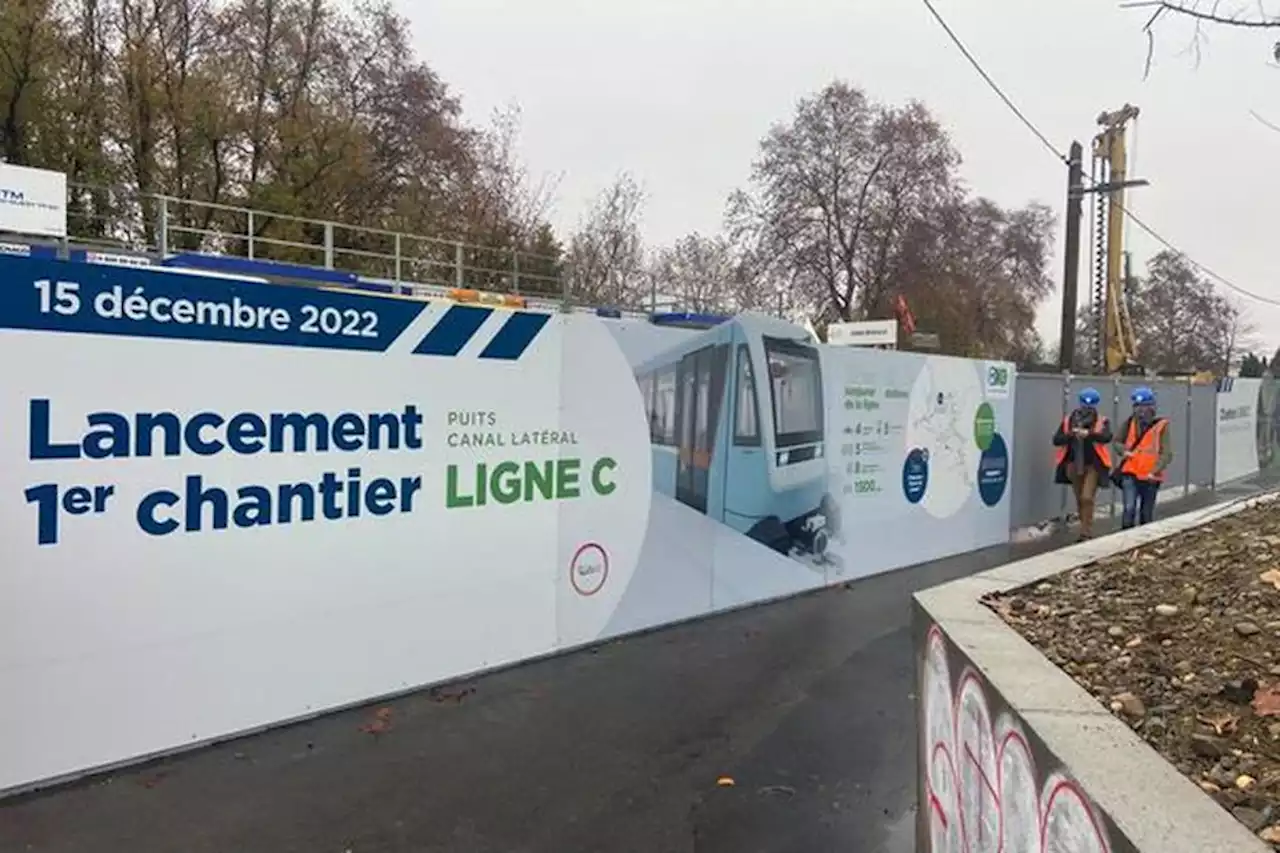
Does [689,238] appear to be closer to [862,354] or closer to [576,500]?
[862,354]

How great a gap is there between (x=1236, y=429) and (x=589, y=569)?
58.2 feet

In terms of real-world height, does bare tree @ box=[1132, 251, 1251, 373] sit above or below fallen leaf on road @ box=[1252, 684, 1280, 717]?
above

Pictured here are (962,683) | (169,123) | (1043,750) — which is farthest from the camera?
(169,123)

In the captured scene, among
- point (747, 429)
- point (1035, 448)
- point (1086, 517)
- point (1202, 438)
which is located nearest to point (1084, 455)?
point (1086, 517)

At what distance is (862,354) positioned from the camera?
9.55m

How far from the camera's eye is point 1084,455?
11875 millimetres

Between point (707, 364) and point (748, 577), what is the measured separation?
193 cm

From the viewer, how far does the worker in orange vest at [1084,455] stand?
38.9ft

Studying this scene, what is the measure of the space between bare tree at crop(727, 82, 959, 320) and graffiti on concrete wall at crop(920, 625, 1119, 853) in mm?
38195

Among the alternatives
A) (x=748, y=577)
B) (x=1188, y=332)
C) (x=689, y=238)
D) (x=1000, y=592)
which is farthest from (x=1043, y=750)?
(x=1188, y=332)

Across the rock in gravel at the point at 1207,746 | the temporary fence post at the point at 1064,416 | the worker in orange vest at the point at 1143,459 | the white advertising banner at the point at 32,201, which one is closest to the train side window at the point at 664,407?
the rock in gravel at the point at 1207,746

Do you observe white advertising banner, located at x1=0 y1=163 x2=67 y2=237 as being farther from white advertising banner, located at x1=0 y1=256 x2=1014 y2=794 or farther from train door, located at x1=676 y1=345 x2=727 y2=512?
white advertising banner, located at x1=0 y1=256 x2=1014 y2=794

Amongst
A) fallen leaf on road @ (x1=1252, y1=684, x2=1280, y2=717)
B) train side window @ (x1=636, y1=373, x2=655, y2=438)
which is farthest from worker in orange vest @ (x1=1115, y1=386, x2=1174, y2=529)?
fallen leaf on road @ (x1=1252, y1=684, x2=1280, y2=717)

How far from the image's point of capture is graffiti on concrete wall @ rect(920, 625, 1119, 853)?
2.11 meters
